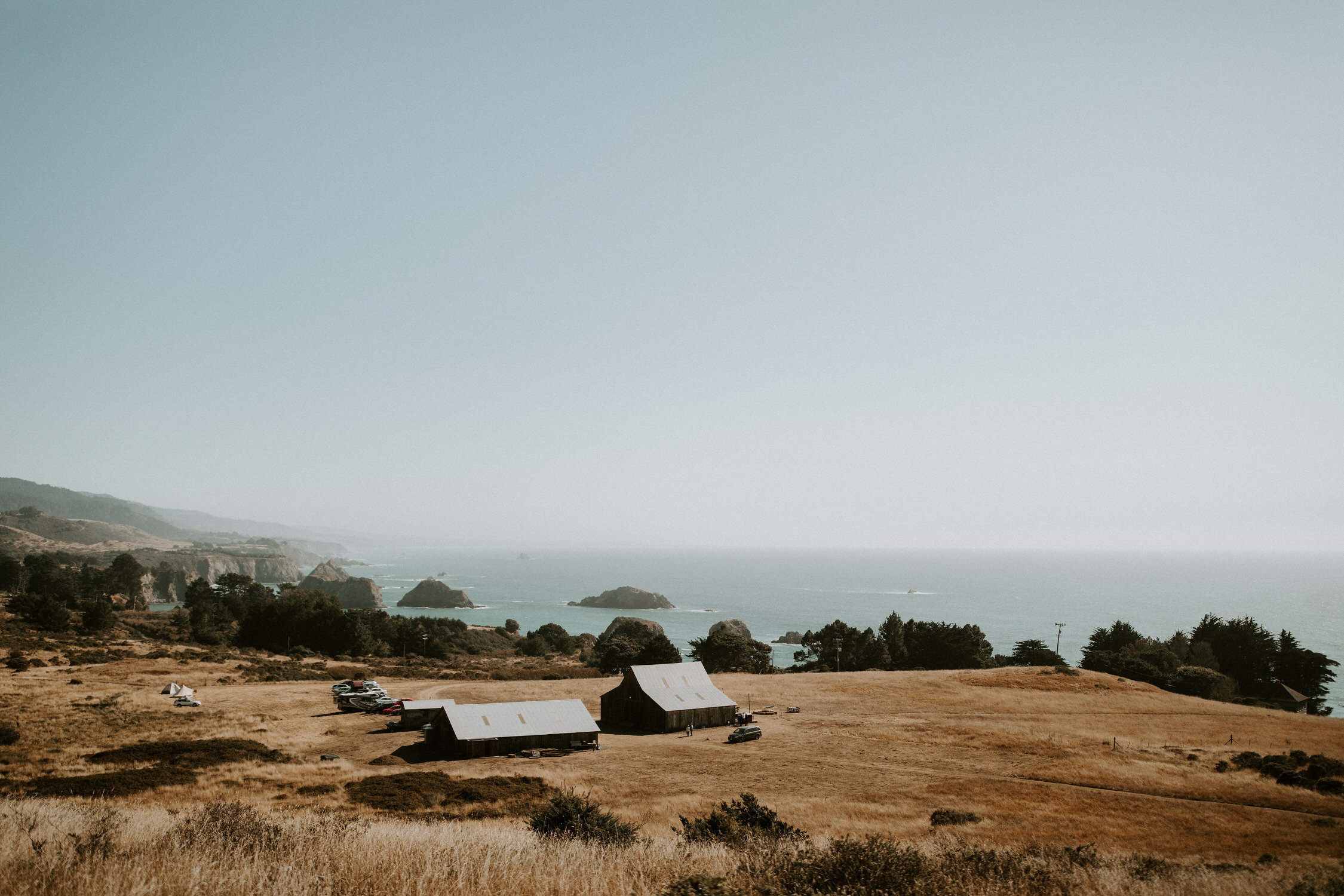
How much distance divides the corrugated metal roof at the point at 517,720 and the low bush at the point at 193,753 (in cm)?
1043

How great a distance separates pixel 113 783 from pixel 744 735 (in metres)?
36.6

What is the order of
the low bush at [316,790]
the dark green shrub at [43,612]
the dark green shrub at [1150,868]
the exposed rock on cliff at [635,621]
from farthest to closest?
the exposed rock on cliff at [635,621] → the dark green shrub at [43,612] → the low bush at [316,790] → the dark green shrub at [1150,868]

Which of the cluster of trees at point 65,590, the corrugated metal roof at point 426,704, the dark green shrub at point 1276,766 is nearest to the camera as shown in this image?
the dark green shrub at point 1276,766

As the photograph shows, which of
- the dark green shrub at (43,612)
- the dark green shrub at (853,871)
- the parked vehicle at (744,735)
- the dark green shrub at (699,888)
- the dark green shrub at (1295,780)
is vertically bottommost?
the dark green shrub at (43,612)

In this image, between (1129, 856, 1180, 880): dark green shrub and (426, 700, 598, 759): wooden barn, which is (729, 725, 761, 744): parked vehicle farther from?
(1129, 856, 1180, 880): dark green shrub

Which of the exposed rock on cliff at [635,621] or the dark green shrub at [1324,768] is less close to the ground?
the dark green shrub at [1324,768]

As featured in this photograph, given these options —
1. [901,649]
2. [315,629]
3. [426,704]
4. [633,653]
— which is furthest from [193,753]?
[901,649]

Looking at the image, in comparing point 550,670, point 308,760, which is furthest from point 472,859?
point 550,670

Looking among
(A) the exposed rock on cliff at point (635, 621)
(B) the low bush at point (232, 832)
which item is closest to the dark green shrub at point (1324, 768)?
(B) the low bush at point (232, 832)

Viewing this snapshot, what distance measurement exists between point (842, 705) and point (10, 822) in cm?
5983

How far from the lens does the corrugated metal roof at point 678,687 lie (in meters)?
53.1

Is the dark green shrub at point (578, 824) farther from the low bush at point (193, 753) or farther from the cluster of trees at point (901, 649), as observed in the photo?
the cluster of trees at point (901, 649)

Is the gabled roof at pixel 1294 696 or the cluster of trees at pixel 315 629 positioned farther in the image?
the cluster of trees at pixel 315 629

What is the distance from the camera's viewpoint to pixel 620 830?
66.9 feet
